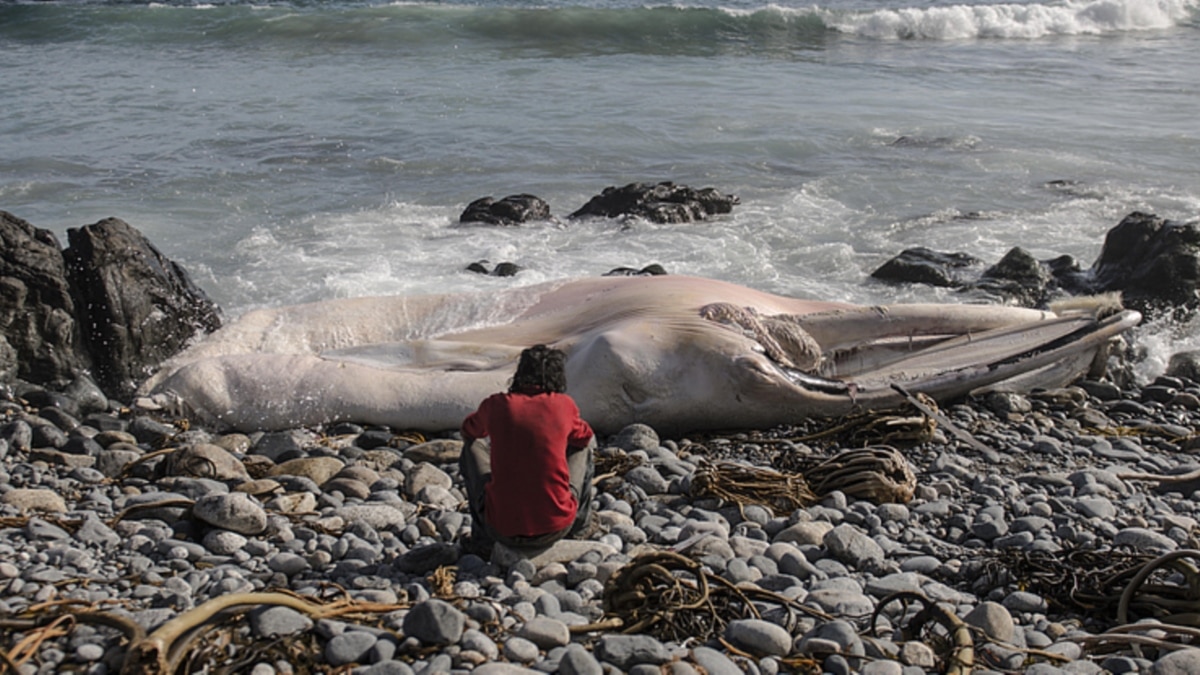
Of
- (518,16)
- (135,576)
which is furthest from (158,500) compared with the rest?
(518,16)

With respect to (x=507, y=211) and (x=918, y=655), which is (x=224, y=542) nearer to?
(x=918, y=655)

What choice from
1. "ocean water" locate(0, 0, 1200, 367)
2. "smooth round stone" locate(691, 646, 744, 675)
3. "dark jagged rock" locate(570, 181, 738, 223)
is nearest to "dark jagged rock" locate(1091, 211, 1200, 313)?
"ocean water" locate(0, 0, 1200, 367)

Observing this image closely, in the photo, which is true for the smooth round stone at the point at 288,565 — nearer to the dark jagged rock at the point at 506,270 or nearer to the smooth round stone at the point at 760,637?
the smooth round stone at the point at 760,637

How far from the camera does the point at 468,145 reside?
18.8 metres

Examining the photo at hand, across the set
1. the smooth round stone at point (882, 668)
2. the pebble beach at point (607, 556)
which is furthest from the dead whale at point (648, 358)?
the smooth round stone at point (882, 668)

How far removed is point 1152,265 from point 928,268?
203 centimetres

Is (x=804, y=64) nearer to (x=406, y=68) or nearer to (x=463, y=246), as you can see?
(x=406, y=68)

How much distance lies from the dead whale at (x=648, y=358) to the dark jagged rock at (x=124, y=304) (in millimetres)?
256

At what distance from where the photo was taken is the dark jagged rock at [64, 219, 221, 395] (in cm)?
860

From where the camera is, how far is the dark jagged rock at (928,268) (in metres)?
12.1

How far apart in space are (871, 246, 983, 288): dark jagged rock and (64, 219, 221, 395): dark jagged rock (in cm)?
675

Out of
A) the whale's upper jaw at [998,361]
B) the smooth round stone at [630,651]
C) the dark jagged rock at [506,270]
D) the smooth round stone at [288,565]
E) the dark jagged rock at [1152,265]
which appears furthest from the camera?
the dark jagged rock at [506,270]

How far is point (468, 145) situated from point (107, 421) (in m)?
11.5

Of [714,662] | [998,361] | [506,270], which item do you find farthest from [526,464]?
[506,270]
